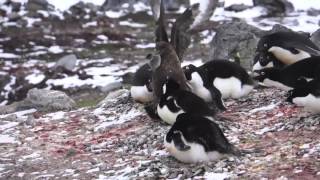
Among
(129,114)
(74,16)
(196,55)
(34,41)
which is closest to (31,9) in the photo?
(74,16)

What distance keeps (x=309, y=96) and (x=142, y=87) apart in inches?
137

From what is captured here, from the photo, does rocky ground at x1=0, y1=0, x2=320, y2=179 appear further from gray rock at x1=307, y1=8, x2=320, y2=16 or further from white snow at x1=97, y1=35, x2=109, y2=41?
gray rock at x1=307, y1=8, x2=320, y2=16

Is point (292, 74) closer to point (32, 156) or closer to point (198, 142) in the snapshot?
point (198, 142)

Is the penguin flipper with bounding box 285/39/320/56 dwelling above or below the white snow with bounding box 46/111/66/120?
above

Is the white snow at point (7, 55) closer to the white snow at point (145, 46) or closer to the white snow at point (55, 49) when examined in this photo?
the white snow at point (55, 49)

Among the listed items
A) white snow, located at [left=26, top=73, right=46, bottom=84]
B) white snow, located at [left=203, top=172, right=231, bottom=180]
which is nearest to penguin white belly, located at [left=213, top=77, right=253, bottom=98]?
white snow, located at [left=203, top=172, right=231, bottom=180]

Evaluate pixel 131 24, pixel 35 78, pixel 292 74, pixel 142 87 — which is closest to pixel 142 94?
pixel 142 87

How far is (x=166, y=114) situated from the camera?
8.39 metres

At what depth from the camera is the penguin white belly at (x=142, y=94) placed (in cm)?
1021

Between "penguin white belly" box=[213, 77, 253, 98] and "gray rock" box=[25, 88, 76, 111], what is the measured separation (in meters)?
3.70

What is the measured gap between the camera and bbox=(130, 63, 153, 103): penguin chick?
33.5ft

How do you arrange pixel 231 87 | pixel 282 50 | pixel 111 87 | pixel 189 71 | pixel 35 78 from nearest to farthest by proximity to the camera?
pixel 189 71 → pixel 231 87 → pixel 282 50 → pixel 111 87 → pixel 35 78

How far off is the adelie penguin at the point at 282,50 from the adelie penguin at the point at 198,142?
11.0ft

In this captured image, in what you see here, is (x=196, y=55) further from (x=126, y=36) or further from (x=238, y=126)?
(x=238, y=126)
